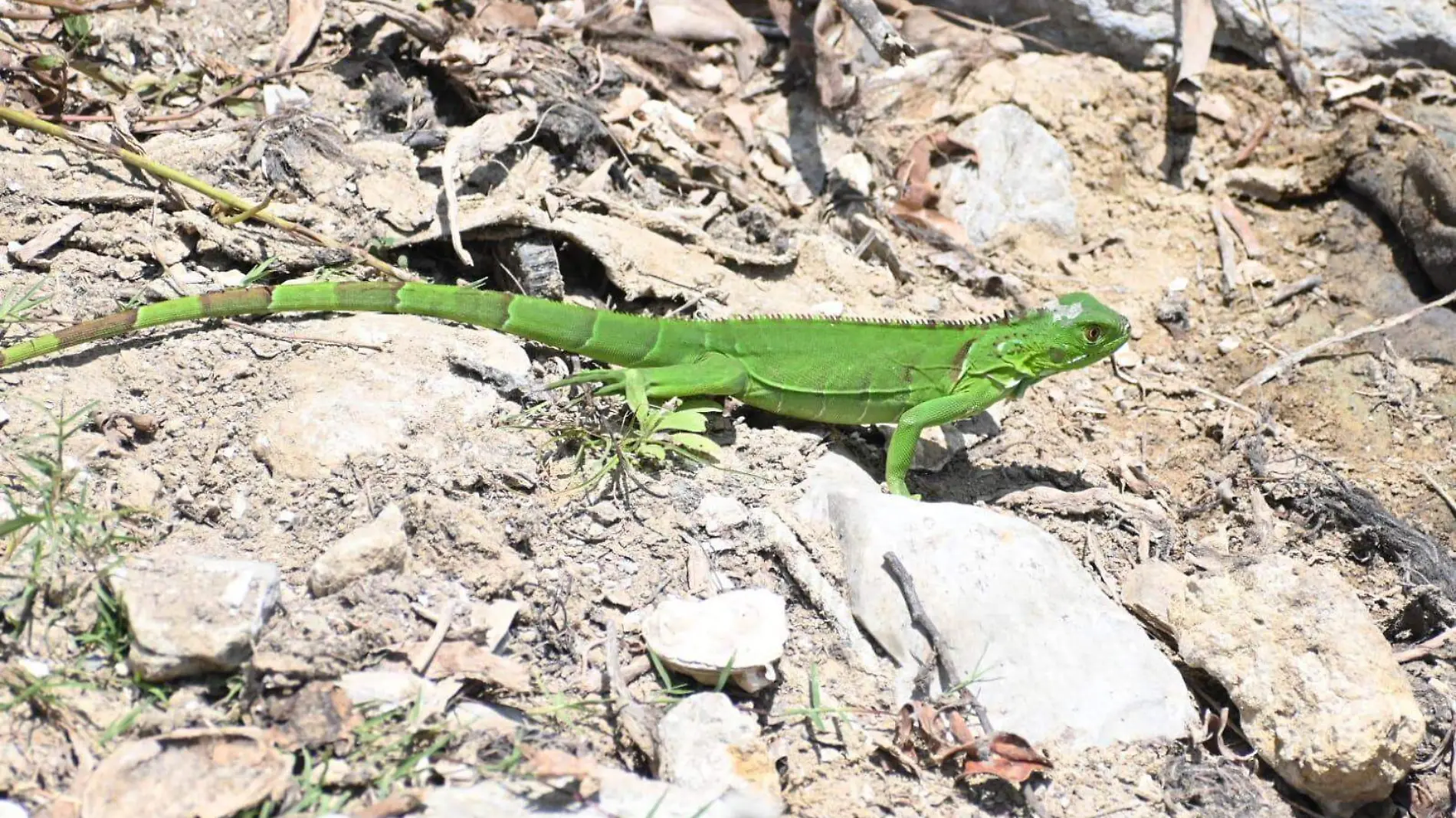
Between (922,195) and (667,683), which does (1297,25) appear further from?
(667,683)

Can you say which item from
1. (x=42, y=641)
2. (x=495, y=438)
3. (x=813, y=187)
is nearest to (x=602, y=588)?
(x=495, y=438)

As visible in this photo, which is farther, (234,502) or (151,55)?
(151,55)

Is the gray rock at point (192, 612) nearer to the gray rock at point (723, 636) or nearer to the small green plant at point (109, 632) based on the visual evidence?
the small green plant at point (109, 632)

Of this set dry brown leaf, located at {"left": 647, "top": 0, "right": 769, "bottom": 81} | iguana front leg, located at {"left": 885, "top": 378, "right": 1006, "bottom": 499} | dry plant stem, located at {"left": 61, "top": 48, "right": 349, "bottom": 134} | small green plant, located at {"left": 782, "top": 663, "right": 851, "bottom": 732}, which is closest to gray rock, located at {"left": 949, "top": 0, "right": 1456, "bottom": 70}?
dry brown leaf, located at {"left": 647, "top": 0, "right": 769, "bottom": 81}

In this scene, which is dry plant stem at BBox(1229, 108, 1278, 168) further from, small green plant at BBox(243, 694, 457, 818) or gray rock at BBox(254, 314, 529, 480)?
small green plant at BBox(243, 694, 457, 818)

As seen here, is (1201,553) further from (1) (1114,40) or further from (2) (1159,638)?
(1) (1114,40)

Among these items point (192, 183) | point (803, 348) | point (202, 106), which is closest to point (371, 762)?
point (803, 348)

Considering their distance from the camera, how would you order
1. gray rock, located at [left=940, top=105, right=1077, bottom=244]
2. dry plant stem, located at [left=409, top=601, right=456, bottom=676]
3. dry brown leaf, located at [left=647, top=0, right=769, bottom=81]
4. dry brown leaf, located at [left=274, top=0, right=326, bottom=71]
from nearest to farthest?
1. dry plant stem, located at [left=409, top=601, right=456, bottom=676]
2. dry brown leaf, located at [left=274, top=0, right=326, bottom=71]
3. gray rock, located at [left=940, top=105, right=1077, bottom=244]
4. dry brown leaf, located at [left=647, top=0, right=769, bottom=81]
